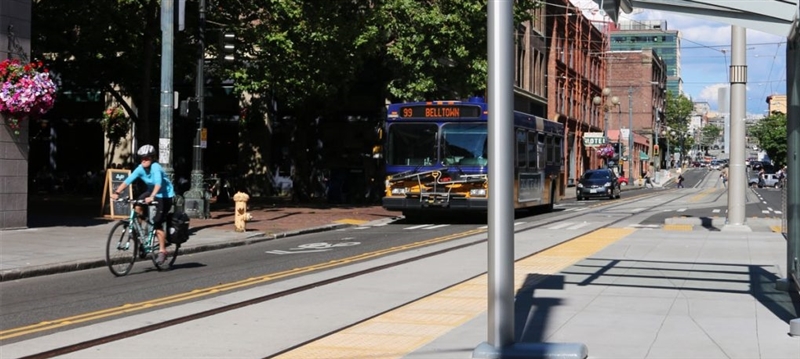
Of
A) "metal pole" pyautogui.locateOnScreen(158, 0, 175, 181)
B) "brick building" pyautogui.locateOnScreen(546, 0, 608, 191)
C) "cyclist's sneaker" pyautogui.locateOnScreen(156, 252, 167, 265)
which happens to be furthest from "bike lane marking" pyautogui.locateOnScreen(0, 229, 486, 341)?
"brick building" pyautogui.locateOnScreen(546, 0, 608, 191)

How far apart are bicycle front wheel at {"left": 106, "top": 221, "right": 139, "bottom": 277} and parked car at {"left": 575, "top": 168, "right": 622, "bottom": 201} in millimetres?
38320

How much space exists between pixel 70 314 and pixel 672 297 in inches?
263

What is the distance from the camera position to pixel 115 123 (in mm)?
38969

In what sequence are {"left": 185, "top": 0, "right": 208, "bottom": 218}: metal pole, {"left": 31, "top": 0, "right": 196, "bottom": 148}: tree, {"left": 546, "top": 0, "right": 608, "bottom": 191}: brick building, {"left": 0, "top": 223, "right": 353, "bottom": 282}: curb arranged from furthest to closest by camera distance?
{"left": 546, "top": 0, "right": 608, "bottom": 191}: brick building → {"left": 31, "top": 0, "right": 196, "bottom": 148}: tree → {"left": 185, "top": 0, "right": 208, "bottom": 218}: metal pole → {"left": 0, "top": 223, "right": 353, "bottom": 282}: curb

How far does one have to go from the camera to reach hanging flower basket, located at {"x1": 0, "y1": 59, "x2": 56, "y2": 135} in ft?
57.3

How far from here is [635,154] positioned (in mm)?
109188

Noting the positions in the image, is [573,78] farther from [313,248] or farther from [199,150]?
[313,248]

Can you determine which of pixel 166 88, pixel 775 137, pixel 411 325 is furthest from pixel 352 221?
pixel 775 137

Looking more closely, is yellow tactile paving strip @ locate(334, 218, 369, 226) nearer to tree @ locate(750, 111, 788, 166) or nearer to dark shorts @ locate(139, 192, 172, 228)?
dark shorts @ locate(139, 192, 172, 228)

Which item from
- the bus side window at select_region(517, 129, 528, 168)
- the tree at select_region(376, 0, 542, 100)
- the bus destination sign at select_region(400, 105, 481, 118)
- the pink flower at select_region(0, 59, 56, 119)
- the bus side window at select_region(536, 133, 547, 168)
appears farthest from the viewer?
the tree at select_region(376, 0, 542, 100)

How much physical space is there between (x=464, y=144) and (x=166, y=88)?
26.0 feet

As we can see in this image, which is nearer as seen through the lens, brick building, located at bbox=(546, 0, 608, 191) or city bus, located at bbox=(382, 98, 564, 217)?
city bus, located at bbox=(382, 98, 564, 217)

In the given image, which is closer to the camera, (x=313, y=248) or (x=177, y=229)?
(x=177, y=229)

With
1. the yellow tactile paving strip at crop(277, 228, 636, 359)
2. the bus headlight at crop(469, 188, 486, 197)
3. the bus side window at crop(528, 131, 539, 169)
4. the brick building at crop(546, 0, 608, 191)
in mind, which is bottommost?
the yellow tactile paving strip at crop(277, 228, 636, 359)
